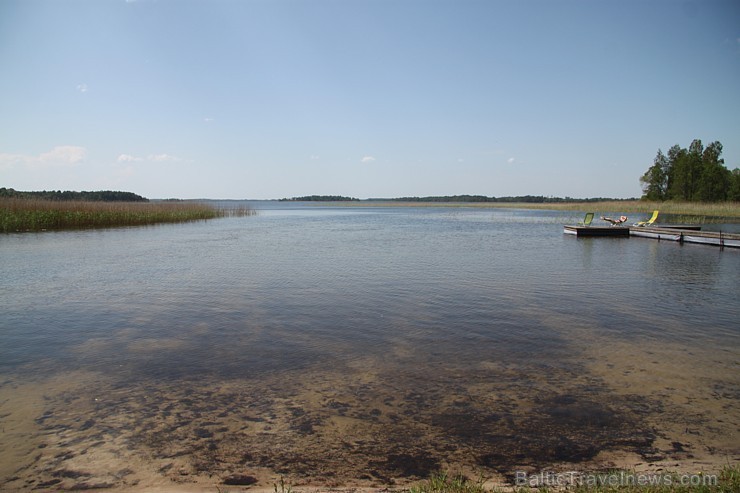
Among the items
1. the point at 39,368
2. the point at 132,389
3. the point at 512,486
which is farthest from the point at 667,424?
the point at 39,368

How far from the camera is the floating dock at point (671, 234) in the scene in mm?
21438

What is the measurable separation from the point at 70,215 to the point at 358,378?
35824 mm

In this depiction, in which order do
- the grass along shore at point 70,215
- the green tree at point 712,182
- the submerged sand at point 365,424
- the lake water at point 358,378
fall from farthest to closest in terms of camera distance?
the green tree at point 712,182, the grass along shore at point 70,215, the lake water at point 358,378, the submerged sand at point 365,424

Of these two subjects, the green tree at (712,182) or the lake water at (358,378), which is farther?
the green tree at (712,182)

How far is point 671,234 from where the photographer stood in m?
24.7

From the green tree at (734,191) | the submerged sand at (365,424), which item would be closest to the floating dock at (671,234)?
the submerged sand at (365,424)

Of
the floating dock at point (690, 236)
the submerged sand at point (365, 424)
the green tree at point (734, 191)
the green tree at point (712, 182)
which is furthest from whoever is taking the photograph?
the green tree at point (734, 191)

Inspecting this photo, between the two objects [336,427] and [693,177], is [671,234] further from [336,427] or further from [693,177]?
[693,177]

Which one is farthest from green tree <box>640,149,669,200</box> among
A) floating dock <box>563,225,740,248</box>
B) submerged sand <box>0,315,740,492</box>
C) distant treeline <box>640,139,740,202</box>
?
submerged sand <box>0,315,740,492</box>

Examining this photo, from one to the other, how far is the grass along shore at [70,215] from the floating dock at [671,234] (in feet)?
115

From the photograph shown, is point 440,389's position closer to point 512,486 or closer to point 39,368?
point 512,486

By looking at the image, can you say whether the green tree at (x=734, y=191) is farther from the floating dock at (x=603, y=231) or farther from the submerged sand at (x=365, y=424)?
the submerged sand at (x=365, y=424)

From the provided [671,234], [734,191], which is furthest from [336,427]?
[734,191]

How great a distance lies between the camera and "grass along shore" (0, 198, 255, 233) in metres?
30.3
